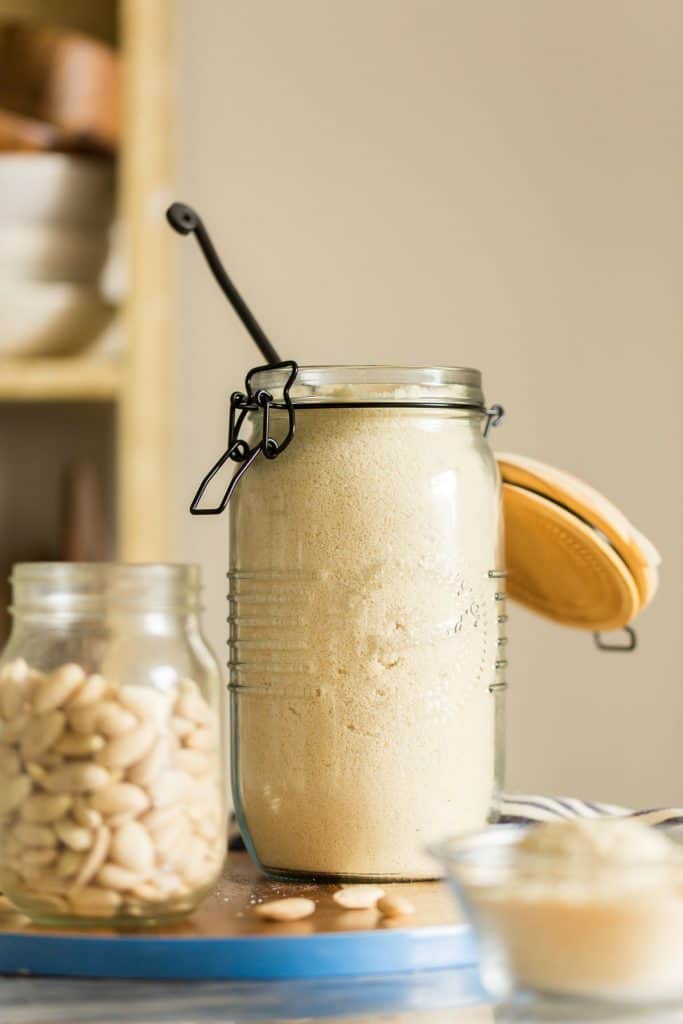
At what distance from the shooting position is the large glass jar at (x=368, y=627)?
2.33 ft

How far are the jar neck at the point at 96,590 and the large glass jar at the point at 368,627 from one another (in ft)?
0.35

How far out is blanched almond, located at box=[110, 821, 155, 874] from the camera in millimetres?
590

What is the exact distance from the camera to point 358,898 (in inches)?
26.0

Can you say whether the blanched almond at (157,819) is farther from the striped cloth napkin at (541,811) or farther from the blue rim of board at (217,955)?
the striped cloth napkin at (541,811)

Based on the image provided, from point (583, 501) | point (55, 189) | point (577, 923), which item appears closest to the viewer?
point (577, 923)

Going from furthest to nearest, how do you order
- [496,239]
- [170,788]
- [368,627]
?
[496,239], [368,627], [170,788]

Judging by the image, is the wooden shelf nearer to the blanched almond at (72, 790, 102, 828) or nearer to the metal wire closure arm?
the metal wire closure arm

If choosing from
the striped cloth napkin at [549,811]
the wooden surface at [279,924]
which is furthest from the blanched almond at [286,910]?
the striped cloth napkin at [549,811]

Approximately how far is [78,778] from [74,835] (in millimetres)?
24

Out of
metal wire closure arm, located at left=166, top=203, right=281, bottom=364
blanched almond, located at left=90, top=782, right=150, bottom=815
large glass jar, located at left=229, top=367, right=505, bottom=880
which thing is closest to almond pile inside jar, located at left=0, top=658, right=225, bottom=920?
blanched almond, located at left=90, top=782, right=150, bottom=815

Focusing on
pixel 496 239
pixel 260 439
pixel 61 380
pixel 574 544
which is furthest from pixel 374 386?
pixel 496 239

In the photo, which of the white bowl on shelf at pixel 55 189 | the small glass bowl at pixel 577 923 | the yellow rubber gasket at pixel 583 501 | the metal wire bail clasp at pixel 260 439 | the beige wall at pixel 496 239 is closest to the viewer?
the small glass bowl at pixel 577 923

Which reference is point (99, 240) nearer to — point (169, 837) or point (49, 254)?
point (49, 254)

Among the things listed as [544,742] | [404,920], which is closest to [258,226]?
[544,742]
